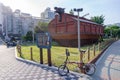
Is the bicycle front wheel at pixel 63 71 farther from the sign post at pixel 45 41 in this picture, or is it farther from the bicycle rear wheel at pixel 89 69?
the sign post at pixel 45 41

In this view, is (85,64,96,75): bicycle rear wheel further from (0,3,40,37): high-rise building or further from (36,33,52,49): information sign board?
(0,3,40,37): high-rise building

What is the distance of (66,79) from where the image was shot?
26.6 feet

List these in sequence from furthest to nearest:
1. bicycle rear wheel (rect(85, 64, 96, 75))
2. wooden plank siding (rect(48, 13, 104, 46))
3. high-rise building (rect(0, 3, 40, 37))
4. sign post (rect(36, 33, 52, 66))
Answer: high-rise building (rect(0, 3, 40, 37))
wooden plank siding (rect(48, 13, 104, 46))
sign post (rect(36, 33, 52, 66))
bicycle rear wheel (rect(85, 64, 96, 75))

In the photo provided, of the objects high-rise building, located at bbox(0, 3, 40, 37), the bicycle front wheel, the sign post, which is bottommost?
the bicycle front wheel

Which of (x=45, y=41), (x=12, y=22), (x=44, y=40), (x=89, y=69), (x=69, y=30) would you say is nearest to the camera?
(x=89, y=69)

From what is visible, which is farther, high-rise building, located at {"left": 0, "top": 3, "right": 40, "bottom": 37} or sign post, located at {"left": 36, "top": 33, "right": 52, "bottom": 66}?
high-rise building, located at {"left": 0, "top": 3, "right": 40, "bottom": 37}

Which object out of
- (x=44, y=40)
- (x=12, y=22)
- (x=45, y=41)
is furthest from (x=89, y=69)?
(x=12, y=22)

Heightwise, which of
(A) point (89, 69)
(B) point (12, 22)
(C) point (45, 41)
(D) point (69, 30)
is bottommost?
(A) point (89, 69)

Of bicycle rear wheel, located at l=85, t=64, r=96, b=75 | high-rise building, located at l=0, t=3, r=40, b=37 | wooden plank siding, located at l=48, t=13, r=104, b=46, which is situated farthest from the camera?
high-rise building, located at l=0, t=3, r=40, b=37

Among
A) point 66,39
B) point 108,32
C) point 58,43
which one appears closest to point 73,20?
point 66,39

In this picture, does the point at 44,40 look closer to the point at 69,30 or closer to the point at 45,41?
the point at 45,41

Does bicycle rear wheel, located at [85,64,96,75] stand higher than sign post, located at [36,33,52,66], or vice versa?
sign post, located at [36,33,52,66]

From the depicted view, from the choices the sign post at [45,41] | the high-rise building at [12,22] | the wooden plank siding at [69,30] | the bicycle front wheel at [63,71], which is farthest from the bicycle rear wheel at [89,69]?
the high-rise building at [12,22]

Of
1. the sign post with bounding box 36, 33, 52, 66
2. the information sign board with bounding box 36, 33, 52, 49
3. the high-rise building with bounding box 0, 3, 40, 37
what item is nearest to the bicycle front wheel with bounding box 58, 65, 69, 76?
the sign post with bounding box 36, 33, 52, 66
